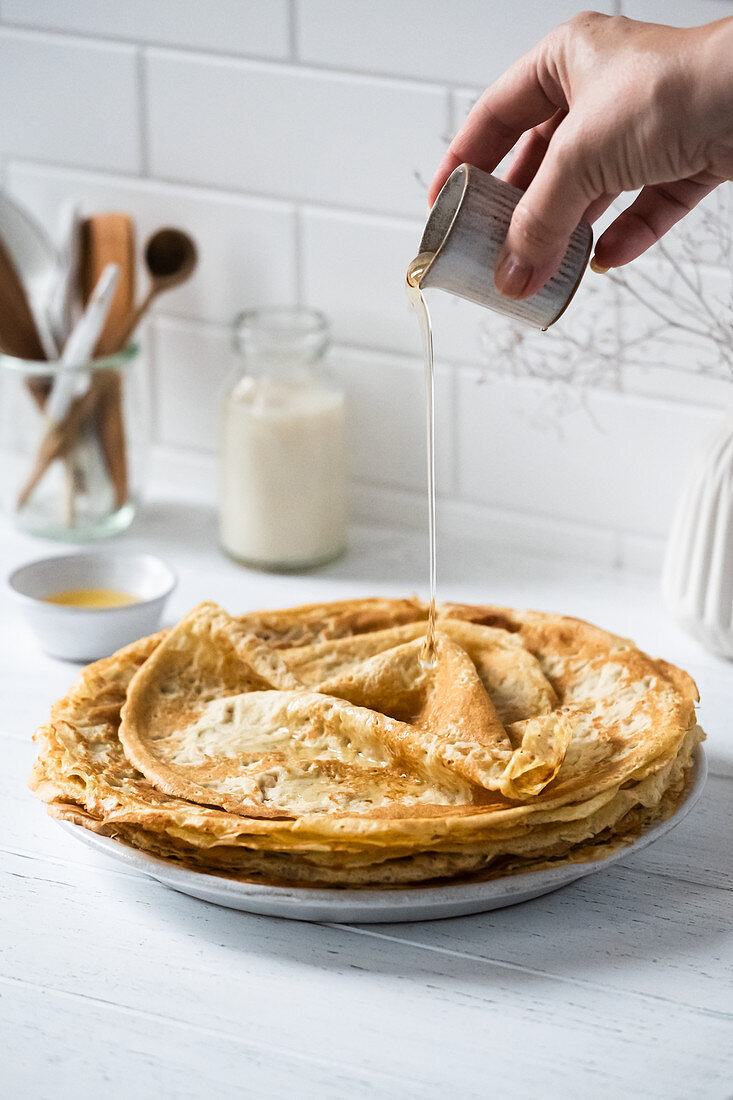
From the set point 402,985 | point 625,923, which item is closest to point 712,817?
point 625,923

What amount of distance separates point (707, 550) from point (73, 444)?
723 mm

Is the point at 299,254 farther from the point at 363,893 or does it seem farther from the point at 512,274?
the point at 363,893

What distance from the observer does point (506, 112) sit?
961 millimetres

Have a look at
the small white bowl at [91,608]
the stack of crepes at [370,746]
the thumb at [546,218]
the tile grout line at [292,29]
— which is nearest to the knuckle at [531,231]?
the thumb at [546,218]

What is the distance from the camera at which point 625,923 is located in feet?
2.91

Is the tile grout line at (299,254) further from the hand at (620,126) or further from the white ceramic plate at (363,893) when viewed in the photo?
the white ceramic plate at (363,893)

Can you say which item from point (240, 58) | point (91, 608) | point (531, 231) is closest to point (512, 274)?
point (531, 231)

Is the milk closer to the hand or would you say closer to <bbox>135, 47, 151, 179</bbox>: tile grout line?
<bbox>135, 47, 151, 179</bbox>: tile grout line

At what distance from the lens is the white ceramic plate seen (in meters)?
0.82

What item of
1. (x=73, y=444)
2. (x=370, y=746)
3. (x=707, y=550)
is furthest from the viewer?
(x=73, y=444)

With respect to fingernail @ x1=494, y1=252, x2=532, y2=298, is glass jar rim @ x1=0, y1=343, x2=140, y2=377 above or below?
below

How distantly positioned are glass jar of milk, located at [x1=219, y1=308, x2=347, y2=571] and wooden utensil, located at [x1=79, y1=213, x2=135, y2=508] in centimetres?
15

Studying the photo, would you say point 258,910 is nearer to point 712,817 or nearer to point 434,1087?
point 434,1087

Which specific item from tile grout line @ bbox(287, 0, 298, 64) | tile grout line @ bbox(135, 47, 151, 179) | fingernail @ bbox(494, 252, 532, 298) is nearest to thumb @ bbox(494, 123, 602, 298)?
fingernail @ bbox(494, 252, 532, 298)
